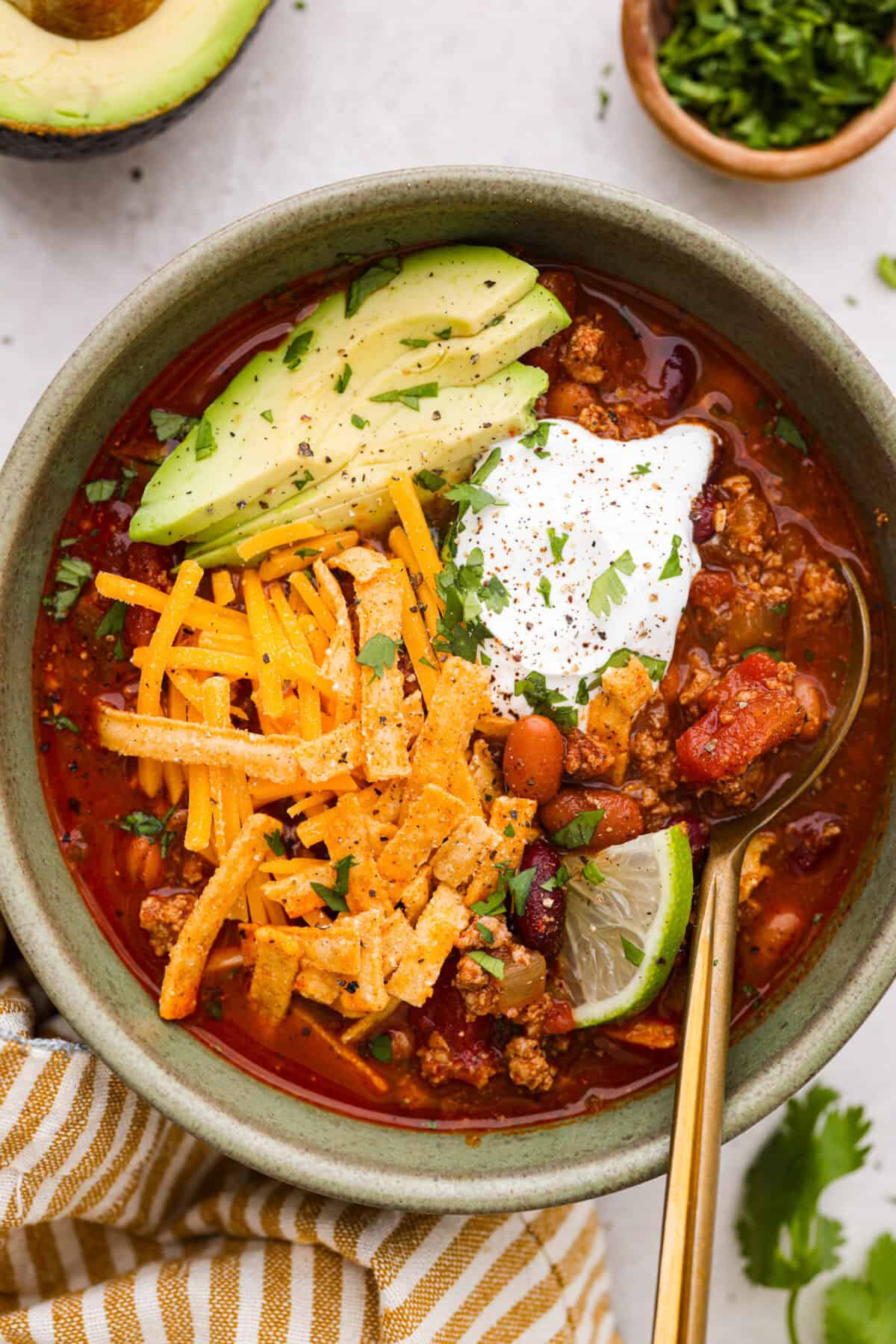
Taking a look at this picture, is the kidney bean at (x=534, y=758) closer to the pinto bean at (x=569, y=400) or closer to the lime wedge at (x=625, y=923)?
the lime wedge at (x=625, y=923)

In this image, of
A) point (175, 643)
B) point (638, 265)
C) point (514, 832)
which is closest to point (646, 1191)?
point (514, 832)

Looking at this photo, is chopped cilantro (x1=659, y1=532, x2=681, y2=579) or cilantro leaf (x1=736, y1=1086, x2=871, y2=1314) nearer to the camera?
chopped cilantro (x1=659, y1=532, x2=681, y2=579)

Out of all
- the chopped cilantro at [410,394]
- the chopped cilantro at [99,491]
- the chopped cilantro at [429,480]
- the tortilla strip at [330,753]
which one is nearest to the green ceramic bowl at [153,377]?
the chopped cilantro at [99,491]

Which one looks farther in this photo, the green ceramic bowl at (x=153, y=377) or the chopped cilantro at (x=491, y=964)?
the chopped cilantro at (x=491, y=964)

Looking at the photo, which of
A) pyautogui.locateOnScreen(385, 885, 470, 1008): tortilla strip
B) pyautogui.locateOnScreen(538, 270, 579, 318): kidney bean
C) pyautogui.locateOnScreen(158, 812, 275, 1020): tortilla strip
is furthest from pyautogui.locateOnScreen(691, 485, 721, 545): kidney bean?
pyautogui.locateOnScreen(158, 812, 275, 1020): tortilla strip

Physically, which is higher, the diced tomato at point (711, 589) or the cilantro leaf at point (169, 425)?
the cilantro leaf at point (169, 425)

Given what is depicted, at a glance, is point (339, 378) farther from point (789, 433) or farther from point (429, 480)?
point (789, 433)

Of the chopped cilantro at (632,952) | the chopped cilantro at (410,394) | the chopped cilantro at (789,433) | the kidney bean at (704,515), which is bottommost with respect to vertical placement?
the chopped cilantro at (632,952)

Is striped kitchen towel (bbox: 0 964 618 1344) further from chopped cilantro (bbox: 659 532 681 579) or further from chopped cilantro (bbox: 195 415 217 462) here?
chopped cilantro (bbox: 659 532 681 579)
